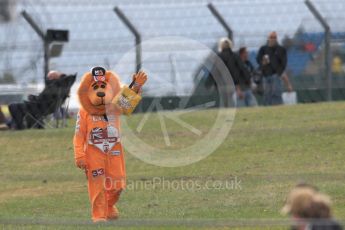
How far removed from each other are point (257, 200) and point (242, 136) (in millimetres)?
5244

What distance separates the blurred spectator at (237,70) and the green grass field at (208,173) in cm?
124

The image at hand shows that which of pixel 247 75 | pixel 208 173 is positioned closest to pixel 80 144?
pixel 208 173

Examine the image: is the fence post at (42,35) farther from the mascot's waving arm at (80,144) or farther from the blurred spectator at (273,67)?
the mascot's waving arm at (80,144)

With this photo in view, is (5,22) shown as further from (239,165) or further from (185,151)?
(239,165)

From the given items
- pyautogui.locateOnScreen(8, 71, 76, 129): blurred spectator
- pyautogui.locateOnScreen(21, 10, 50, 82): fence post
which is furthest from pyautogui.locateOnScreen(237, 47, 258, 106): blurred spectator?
pyautogui.locateOnScreen(21, 10, 50, 82): fence post

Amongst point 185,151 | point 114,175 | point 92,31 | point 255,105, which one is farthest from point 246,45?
point 114,175

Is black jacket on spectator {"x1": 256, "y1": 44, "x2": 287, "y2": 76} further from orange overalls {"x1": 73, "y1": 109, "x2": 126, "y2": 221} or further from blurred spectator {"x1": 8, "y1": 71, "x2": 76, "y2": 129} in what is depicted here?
orange overalls {"x1": 73, "y1": 109, "x2": 126, "y2": 221}

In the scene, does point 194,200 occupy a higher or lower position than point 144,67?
lower

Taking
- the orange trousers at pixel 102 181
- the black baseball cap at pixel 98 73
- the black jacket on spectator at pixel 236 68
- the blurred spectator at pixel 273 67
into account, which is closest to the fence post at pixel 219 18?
the blurred spectator at pixel 273 67

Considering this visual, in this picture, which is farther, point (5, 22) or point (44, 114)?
point (5, 22)

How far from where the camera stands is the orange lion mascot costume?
1188 centimetres

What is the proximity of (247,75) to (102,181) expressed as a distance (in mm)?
11471

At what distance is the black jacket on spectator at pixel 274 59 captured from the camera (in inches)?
907

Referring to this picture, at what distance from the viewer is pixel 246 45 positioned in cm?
2492
